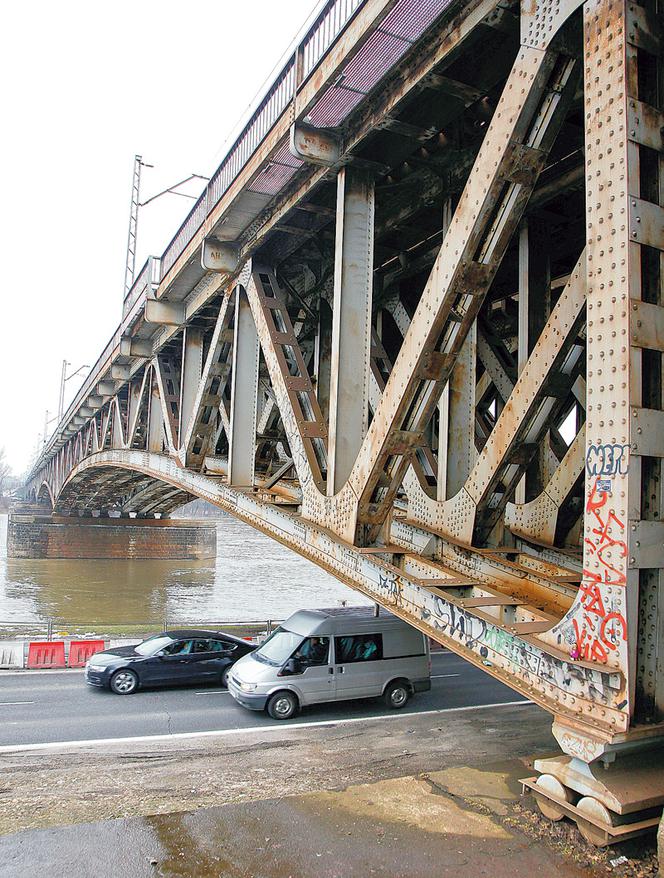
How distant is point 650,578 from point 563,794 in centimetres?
174

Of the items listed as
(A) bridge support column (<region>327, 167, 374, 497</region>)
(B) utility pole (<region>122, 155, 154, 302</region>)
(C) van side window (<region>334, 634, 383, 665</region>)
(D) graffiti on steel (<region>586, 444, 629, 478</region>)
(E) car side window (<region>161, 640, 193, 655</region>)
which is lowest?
(E) car side window (<region>161, 640, 193, 655</region>)

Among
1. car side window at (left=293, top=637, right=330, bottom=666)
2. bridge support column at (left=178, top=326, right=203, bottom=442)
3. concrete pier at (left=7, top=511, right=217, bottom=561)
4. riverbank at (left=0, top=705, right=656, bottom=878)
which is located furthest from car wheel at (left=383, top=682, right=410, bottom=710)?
concrete pier at (left=7, top=511, right=217, bottom=561)

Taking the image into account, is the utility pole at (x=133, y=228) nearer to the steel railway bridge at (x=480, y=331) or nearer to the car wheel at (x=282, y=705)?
the steel railway bridge at (x=480, y=331)

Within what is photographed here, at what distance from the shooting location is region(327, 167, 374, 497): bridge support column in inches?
285

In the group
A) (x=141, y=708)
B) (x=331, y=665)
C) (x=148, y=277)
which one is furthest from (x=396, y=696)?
(x=148, y=277)

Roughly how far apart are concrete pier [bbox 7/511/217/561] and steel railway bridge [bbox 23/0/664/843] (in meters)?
38.2

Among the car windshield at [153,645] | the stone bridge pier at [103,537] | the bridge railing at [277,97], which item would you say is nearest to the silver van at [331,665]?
the car windshield at [153,645]

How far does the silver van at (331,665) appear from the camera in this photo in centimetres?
1119

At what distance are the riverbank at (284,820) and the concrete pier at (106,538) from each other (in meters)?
41.0

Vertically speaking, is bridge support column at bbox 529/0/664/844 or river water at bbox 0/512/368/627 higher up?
bridge support column at bbox 529/0/664/844

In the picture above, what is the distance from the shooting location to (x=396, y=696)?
39.1ft

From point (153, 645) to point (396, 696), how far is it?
4877 millimetres

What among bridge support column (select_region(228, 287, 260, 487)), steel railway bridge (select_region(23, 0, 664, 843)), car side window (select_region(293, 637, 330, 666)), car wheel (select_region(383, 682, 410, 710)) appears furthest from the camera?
car wheel (select_region(383, 682, 410, 710))

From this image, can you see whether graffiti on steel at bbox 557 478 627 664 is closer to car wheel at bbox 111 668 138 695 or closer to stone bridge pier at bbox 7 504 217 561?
car wheel at bbox 111 668 138 695
